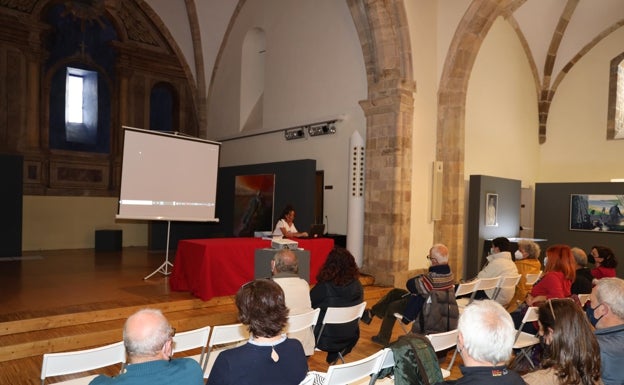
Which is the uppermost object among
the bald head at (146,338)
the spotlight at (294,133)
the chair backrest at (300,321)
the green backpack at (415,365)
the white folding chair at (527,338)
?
the spotlight at (294,133)

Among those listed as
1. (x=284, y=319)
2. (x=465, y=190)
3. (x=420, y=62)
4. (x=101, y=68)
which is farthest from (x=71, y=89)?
(x=284, y=319)

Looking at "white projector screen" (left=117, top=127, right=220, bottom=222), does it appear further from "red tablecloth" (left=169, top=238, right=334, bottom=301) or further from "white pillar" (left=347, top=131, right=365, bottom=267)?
"white pillar" (left=347, top=131, right=365, bottom=267)

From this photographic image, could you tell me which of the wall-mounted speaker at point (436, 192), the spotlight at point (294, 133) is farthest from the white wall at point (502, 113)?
the spotlight at point (294, 133)

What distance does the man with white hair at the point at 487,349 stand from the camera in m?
1.80

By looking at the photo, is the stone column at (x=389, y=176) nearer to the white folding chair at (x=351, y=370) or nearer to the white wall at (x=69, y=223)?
the white folding chair at (x=351, y=370)

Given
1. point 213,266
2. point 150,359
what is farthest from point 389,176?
point 150,359

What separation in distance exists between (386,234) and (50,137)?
885 centimetres

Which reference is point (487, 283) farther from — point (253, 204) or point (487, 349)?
point (253, 204)

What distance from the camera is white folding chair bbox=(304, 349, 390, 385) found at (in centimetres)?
232

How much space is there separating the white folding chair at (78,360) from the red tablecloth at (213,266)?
3315 mm

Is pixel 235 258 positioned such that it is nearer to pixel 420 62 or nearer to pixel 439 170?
pixel 439 170

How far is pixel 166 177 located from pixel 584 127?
1102 centimetres

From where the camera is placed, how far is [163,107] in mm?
13531

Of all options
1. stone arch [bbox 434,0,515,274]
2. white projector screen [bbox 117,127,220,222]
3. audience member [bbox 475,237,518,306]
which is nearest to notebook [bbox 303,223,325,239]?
white projector screen [bbox 117,127,220,222]
